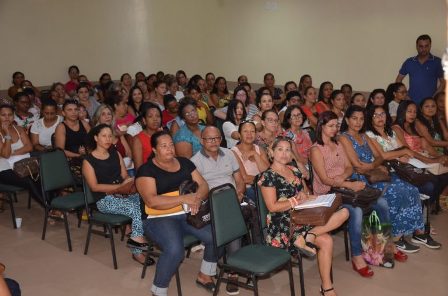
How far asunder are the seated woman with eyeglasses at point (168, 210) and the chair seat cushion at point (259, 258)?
0.37m

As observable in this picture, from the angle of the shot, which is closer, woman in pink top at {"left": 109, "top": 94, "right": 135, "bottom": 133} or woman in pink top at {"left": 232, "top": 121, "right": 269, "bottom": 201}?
woman in pink top at {"left": 232, "top": 121, "right": 269, "bottom": 201}

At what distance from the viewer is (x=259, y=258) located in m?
3.40

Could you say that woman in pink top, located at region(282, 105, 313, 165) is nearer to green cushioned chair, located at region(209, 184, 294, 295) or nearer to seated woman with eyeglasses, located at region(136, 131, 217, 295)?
seated woman with eyeglasses, located at region(136, 131, 217, 295)

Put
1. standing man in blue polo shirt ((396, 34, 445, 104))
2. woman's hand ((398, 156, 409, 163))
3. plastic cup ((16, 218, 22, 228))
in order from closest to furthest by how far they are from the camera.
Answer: woman's hand ((398, 156, 409, 163)) → plastic cup ((16, 218, 22, 228)) → standing man in blue polo shirt ((396, 34, 445, 104))

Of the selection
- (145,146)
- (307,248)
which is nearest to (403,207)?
(307,248)

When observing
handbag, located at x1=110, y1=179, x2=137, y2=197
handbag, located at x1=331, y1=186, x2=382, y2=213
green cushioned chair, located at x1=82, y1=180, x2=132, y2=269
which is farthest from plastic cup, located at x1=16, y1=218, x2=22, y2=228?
handbag, located at x1=331, y1=186, x2=382, y2=213

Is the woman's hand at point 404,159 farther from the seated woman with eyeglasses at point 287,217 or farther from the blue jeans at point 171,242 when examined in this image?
the blue jeans at point 171,242

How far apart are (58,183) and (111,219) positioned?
892 millimetres

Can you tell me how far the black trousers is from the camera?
17.1 ft

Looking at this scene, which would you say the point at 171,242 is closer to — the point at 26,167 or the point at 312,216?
the point at 312,216

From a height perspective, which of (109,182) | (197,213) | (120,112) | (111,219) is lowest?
(111,219)

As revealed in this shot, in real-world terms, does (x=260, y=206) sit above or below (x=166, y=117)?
below

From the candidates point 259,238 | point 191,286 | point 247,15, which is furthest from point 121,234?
point 247,15

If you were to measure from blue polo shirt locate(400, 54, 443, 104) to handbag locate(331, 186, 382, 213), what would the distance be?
3.91 metres
